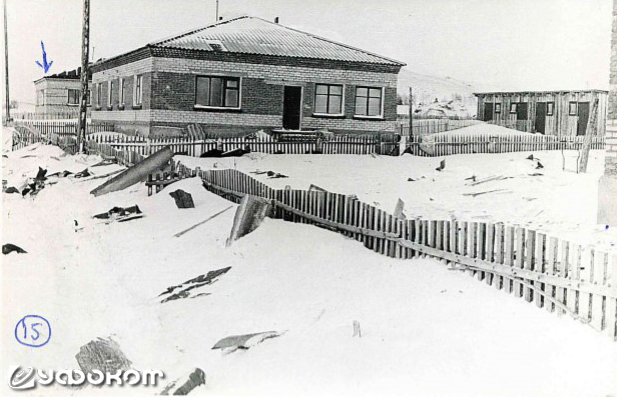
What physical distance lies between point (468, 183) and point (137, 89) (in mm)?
1833

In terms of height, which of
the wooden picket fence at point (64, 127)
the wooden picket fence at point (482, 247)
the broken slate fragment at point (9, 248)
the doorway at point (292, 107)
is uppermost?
the doorway at point (292, 107)

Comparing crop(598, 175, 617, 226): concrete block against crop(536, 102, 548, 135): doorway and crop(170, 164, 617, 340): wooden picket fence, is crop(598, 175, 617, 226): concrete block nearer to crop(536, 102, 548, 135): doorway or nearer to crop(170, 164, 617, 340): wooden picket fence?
crop(170, 164, 617, 340): wooden picket fence

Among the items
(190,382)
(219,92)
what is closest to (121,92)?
(219,92)

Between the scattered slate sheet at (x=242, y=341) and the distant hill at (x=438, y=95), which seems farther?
the distant hill at (x=438, y=95)

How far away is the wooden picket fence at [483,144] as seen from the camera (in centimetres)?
346

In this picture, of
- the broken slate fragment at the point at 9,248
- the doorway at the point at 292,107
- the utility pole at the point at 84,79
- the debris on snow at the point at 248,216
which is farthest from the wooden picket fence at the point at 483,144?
the broken slate fragment at the point at 9,248

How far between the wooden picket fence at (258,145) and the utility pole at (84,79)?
0.09 metres

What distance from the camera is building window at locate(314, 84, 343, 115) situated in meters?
3.45

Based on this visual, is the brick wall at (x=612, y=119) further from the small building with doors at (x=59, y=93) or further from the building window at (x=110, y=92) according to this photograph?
the small building with doors at (x=59, y=93)

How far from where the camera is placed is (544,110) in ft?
11.5

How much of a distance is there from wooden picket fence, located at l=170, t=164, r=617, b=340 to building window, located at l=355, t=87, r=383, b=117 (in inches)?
19.3

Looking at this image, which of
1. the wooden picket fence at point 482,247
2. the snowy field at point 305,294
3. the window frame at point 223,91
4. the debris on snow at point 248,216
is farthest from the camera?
the window frame at point 223,91

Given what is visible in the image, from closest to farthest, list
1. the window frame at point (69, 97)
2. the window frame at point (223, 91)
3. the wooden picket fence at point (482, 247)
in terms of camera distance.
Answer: the wooden picket fence at point (482, 247), the window frame at point (223, 91), the window frame at point (69, 97)

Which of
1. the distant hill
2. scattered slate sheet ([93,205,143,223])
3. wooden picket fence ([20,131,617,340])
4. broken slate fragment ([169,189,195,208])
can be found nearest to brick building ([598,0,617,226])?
wooden picket fence ([20,131,617,340])
